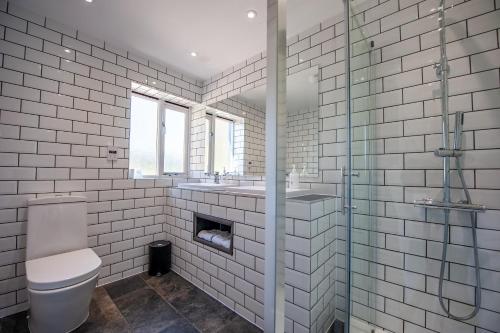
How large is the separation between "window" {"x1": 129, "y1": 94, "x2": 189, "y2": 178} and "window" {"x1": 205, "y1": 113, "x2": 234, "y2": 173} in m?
0.42

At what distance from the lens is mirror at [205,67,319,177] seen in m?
1.56

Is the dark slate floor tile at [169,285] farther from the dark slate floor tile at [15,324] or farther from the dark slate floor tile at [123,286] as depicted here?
the dark slate floor tile at [15,324]

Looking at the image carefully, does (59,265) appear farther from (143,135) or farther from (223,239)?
(143,135)

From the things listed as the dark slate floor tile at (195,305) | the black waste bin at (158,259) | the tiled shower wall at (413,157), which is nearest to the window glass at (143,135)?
the black waste bin at (158,259)

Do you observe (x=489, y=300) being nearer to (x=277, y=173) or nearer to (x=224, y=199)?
→ (x=277, y=173)

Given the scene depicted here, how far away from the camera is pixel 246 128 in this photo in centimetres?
236

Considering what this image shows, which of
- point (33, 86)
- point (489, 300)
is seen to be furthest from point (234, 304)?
point (33, 86)

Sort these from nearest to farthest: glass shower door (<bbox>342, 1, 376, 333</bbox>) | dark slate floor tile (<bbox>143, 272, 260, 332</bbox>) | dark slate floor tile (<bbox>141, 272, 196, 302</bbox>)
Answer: glass shower door (<bbox>342, 1, 376, 333</bbox>) < dark slate floor tile (<bbox>143, 272, 260, 332</bbox>) < dark slate floor tile (<bbox>141, 272, 196, 302</bbox>)

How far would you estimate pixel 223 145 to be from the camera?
104 inches

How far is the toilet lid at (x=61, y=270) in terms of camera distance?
1.29 m

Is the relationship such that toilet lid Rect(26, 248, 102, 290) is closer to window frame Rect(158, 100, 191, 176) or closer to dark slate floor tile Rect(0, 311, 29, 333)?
dark slate floor tile Rect(0, 311, 29, 333)

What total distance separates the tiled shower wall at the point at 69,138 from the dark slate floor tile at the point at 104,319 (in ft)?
1.09

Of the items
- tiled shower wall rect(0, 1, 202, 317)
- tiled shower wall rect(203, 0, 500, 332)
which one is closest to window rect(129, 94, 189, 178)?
tiled shower wall rect(0, 1, 202, 317)

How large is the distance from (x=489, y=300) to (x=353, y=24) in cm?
176
